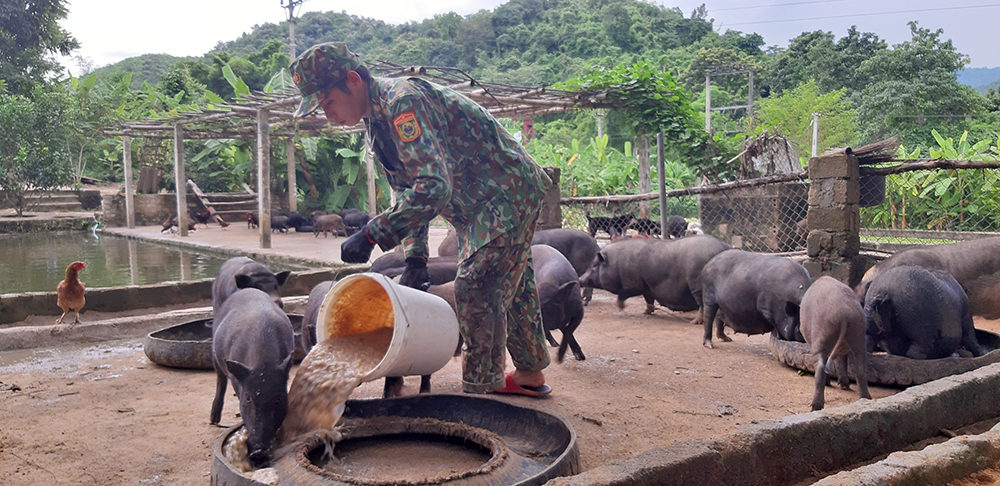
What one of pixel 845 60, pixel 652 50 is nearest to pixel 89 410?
pixel 845 60

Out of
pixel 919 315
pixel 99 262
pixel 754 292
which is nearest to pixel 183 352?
pixel 754 292

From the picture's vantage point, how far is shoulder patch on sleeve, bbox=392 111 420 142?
3400 mm

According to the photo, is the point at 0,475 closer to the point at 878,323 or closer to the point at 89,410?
the point at 89,410

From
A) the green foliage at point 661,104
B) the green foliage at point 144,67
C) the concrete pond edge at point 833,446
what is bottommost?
the concrete pond edge at point 833,446

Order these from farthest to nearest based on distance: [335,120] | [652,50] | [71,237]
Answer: [652,50] → [71,237] → [335,120]

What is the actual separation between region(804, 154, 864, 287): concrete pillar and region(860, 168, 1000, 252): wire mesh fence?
12.4ft

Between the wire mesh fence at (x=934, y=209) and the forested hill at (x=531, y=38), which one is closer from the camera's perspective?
the wire mesh fence at (x=934, y=209)

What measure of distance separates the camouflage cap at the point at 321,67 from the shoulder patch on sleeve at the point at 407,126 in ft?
1.30

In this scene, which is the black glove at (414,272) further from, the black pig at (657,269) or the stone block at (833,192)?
the stone block at (833,192)

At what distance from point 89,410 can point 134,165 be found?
24672 millimetres

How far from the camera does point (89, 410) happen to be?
14.0ft

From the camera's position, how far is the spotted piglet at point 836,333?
4.29m

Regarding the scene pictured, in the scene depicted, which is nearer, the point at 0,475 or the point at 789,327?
the point at 0,475

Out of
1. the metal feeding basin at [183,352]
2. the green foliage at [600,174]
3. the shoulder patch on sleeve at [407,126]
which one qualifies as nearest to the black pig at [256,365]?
the shoulder patch on sleeve at [407,126]
